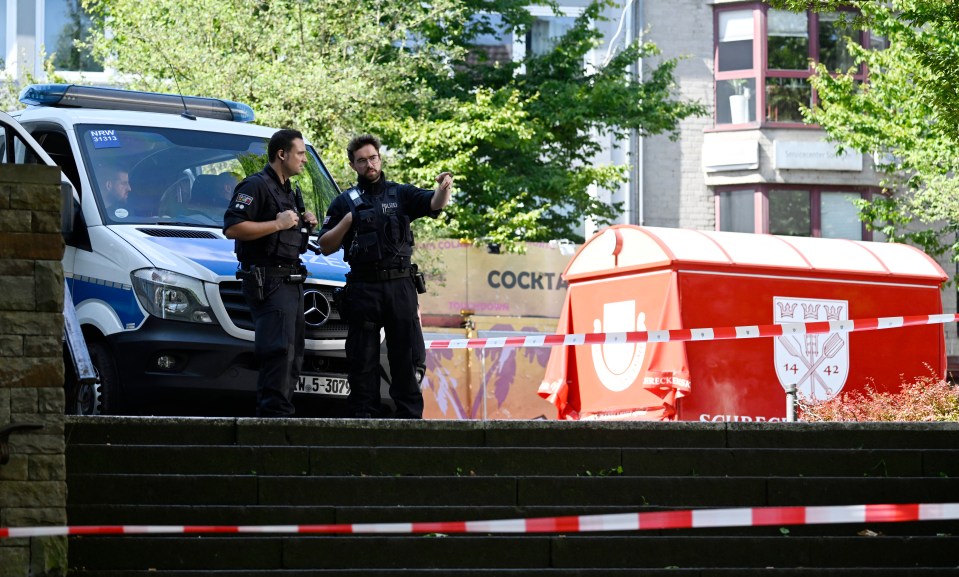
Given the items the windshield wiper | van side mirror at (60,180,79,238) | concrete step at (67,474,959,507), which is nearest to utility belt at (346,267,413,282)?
the windshield wiper

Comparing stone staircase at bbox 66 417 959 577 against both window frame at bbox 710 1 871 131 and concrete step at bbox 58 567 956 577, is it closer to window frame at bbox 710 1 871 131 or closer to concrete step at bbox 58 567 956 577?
concrete step at bbox 58 567 956 577

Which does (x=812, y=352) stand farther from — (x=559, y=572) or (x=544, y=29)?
(x=544, y=29)

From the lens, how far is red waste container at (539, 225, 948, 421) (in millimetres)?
16297

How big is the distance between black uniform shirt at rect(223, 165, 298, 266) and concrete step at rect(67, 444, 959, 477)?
1.73 meters

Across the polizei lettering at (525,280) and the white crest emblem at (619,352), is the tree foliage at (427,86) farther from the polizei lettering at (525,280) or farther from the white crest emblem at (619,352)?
the white crest emblem at (619,352)

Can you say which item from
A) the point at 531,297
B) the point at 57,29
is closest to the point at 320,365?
the point at 531,297

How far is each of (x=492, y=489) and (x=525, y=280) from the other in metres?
17.5

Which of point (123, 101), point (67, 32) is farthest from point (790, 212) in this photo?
point (123, 101)

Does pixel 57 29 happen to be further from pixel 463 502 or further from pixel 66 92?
pixel 463 502

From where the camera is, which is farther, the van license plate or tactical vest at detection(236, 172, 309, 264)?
the van license plate

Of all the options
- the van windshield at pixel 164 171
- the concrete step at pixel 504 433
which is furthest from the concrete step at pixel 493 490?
the van windshield at pixel 164 171

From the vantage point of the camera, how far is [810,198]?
29969 mm

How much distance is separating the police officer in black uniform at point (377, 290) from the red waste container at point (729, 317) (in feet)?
20.5

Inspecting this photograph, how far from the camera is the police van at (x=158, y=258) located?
9.99 meters
